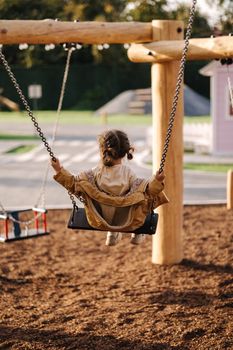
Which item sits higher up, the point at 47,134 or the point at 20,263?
the point at 20,263

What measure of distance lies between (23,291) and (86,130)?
22.6m

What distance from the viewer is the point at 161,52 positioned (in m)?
7.78

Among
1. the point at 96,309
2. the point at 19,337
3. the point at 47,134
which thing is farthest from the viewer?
the point at 47,134

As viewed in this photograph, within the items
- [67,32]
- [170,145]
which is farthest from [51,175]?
[67,32]

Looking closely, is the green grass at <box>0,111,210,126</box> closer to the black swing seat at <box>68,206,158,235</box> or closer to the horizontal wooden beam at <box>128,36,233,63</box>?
the horizontal wooden beam at <box>128,36,233,63</box>

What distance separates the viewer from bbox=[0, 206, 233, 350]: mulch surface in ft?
19.9

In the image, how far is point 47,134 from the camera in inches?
1104

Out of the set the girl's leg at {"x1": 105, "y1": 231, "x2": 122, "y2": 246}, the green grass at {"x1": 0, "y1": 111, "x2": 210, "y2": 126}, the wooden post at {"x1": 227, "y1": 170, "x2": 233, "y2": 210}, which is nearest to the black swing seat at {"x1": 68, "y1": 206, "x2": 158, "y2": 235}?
the girl's leg at {"x1": 105, "y1": 231, "x2": 122, "y2": 246}

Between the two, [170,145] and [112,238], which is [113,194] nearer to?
[112,238]

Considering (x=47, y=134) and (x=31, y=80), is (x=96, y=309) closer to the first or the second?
(x=47, y=134)

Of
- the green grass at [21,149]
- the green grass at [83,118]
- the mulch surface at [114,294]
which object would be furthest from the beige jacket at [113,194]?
the green grass at [83,118]

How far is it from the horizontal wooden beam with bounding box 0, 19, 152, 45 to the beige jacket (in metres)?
2.06

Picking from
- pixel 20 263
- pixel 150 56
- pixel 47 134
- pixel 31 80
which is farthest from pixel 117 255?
pixel 31 80

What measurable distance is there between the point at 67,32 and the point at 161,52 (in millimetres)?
1052
